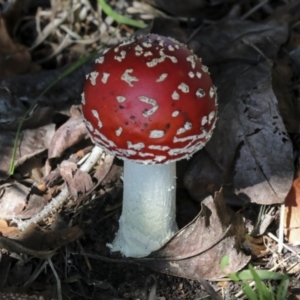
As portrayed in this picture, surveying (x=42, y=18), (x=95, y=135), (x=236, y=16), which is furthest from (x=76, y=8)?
(x=95, y=135)

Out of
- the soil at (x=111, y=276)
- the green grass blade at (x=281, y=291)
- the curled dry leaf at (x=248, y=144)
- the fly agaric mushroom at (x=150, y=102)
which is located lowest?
the soil at (x=111, y=276)

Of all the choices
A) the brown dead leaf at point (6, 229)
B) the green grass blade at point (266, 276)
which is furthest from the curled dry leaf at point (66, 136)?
the green grass blade at point (266, 276)

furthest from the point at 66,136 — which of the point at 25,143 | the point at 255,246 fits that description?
the point at 255,246

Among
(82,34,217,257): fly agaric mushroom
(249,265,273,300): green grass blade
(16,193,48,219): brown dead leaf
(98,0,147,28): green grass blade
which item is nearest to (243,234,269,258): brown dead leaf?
(249,265,273,300): green grass blade

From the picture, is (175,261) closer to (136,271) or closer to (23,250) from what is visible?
(136,271)

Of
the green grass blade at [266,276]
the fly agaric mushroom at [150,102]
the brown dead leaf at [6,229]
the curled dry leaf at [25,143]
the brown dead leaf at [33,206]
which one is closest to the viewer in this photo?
the fly agaric mushroom at [150,102]

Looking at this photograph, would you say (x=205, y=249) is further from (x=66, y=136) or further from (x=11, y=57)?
(x=11, y=57)

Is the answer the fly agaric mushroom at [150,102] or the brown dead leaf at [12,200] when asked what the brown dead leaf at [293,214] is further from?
the brown dead leaf at [12,200]

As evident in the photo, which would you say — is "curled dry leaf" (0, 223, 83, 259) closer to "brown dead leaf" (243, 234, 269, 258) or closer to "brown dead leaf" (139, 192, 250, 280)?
"brown dead leaf" (139, 192, 250, 280)
